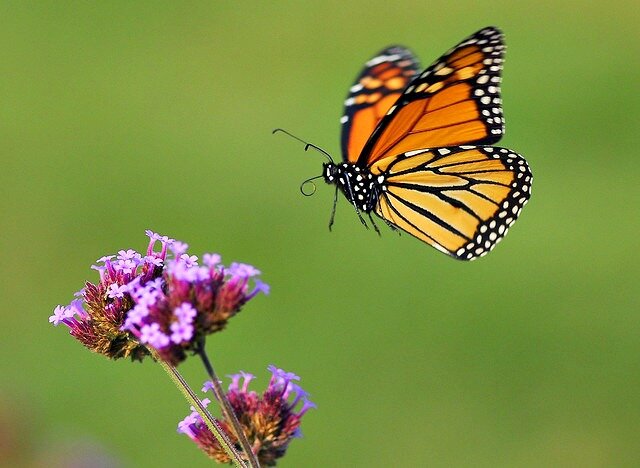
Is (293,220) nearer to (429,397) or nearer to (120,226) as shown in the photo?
(120,226)

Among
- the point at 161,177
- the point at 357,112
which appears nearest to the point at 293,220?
the point at 161,177

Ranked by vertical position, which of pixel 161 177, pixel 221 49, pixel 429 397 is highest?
pixel 221 49

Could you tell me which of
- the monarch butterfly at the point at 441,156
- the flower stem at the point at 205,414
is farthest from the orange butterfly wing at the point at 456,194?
the flower stem at the point at 205,414

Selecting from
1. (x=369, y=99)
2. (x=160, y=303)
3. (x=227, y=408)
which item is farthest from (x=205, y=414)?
(x=369, y=99)

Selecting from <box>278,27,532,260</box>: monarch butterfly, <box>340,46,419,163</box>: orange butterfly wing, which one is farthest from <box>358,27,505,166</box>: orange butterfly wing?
<box>340,46,419,163</box>: orange butterfly wing

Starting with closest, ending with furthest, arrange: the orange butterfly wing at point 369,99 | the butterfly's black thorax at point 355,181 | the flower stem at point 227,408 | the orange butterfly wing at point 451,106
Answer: the flower stem at point 227,408 → the orange butterfly wing at point 451,106 → the butterfly's black thorax at point 355,181 → the orange butterfly wing at point 369,99

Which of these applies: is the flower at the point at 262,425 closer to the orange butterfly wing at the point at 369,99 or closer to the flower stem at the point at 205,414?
the flower stem at the point at 205,414
